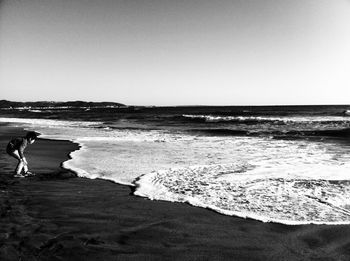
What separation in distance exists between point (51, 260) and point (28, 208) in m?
1.96

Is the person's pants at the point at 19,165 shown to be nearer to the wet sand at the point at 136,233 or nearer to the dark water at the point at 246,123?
the wet sand at the point at 136,233

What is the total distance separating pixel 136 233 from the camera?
4281 mm

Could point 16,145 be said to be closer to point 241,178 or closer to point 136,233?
point 136,233

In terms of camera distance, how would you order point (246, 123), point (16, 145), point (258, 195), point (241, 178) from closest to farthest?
point (258, 195) < point (241, 178) < point (16, 145) < point (246, 123)

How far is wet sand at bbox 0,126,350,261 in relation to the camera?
12.1ft

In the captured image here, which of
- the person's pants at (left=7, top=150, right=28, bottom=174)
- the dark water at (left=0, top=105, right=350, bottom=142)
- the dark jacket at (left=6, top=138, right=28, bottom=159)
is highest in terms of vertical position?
the dark jacket at (left=6, top=138, right=28, bottom=159)

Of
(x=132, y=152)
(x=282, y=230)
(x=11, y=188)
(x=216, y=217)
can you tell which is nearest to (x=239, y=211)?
(x=216, y=217)

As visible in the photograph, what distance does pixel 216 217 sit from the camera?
4922 mm

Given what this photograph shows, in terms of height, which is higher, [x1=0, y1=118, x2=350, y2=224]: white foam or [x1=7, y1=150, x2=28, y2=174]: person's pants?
[x1=7, y1=150, x2=28, y2=174]: person's pants

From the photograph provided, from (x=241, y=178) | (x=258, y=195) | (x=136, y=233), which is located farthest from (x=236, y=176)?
(x=136, y=233)

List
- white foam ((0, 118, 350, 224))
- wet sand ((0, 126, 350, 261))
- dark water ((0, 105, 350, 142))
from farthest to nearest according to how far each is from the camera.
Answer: dark water ((0, 105, 350, 142)) < white foam ((0, 118, 350, 224)) < wet sand ((0, 126, 350, 261))

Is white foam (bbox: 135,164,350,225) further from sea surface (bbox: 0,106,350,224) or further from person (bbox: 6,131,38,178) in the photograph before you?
person (bbox: 6,131,38,178)

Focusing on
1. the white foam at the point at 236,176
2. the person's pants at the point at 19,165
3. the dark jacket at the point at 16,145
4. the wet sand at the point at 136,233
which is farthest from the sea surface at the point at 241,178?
the dark jacket at the point at 16,145

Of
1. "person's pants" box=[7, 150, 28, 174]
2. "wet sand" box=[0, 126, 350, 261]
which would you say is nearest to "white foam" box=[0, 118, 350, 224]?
"wet sand" box=[0, 126, 350, 261]
